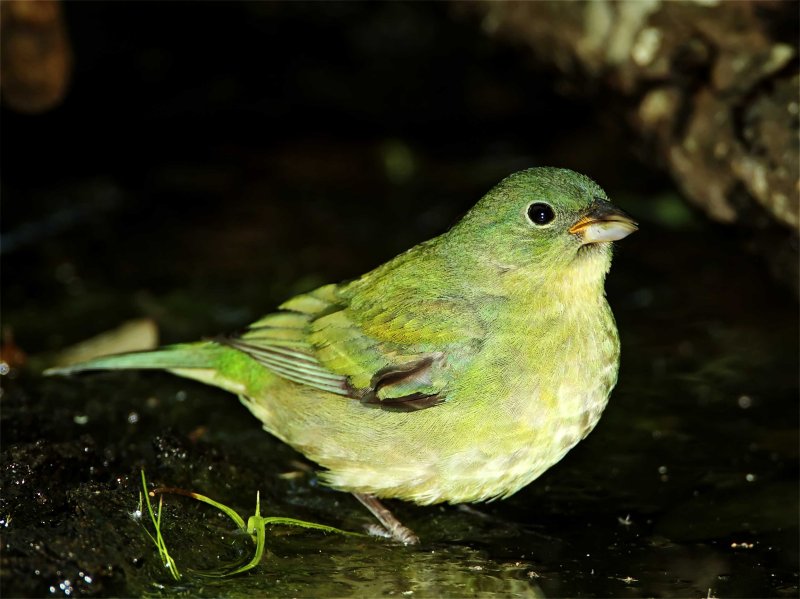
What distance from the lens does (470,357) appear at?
157 inches

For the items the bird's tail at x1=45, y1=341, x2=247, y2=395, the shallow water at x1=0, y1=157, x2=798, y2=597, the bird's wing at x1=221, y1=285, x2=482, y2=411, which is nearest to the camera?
the shallow water at x1=0, y1=157, x2=798, y2=597

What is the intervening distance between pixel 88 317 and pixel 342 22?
15.9 feet

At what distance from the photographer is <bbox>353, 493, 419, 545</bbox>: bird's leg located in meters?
4.08

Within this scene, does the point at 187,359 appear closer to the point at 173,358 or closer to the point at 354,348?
the point at 173,358

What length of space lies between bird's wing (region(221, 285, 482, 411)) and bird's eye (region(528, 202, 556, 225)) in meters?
0.48

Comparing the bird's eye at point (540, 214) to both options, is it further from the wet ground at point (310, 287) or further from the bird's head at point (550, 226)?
the wet ground at point (310, 287)

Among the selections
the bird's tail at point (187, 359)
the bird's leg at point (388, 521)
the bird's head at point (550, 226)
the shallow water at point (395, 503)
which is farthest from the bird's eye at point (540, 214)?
the bird's tail at point (187, 359)

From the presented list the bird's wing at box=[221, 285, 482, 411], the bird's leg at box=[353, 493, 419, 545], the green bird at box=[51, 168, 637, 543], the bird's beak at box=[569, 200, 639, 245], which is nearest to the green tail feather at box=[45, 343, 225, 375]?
the bird's wing at box=[221, 285, 482, 411]

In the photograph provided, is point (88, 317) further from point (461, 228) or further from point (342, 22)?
point (342, 22)

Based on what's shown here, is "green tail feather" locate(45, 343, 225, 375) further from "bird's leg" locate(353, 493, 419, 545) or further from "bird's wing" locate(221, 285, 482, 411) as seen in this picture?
"bird's leg" locate(353, 493, 419, 545)

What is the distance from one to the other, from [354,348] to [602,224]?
1131 mm

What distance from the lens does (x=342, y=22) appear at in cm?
1008

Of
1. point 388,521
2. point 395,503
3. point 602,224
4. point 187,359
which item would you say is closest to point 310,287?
point 187,359

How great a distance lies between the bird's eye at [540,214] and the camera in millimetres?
4137
